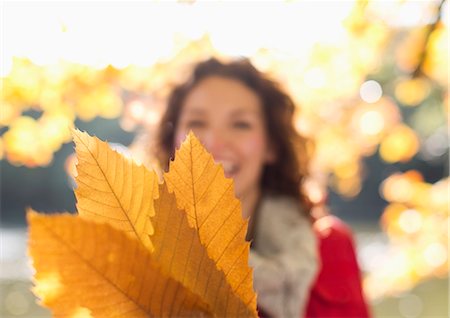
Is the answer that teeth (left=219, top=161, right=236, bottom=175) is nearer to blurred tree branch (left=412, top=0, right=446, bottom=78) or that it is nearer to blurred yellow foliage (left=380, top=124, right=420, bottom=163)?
blurred tree branch (left=412, top=0, right=446, bottom=78)

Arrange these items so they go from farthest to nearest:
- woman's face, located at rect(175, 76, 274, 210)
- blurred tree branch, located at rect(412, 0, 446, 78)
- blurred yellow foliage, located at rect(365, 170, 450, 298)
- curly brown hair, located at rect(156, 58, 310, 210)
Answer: blurred yellow foliage, located at rect(365, 170, 450, 298), curly brown hair, located at rect(156, 58, 310, 210), woman's face, located at rect(175, 76, 274, 210), blurred tree branch, located at rect(412, 0, 446, 78)

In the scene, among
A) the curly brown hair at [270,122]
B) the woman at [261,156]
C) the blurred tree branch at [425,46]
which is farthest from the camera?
the curly brown hair at [270,122]

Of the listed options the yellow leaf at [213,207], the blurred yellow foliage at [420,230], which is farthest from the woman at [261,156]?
the blurred yellow foliage at [420,230]

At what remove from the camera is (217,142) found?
1.29 meters

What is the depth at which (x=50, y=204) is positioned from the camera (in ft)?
35.9

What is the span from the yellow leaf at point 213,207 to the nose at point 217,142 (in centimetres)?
105

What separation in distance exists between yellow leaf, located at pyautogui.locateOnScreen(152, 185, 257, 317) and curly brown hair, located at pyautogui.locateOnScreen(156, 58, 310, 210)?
1335 mm

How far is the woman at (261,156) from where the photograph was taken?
1196 millimetres

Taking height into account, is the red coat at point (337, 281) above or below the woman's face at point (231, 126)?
below

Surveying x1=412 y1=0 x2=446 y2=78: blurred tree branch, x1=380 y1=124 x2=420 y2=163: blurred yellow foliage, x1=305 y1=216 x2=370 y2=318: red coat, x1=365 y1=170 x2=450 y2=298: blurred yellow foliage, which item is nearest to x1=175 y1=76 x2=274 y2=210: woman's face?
x1=305 y1=216 x2=370 y2=318: red coat

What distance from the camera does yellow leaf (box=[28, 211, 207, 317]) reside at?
6.0 inches

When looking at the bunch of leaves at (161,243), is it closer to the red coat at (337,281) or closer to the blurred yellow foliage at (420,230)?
the red coat at (337,281)

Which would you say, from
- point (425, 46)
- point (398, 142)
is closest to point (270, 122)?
point (425, 46)

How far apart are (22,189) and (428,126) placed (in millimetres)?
7855
